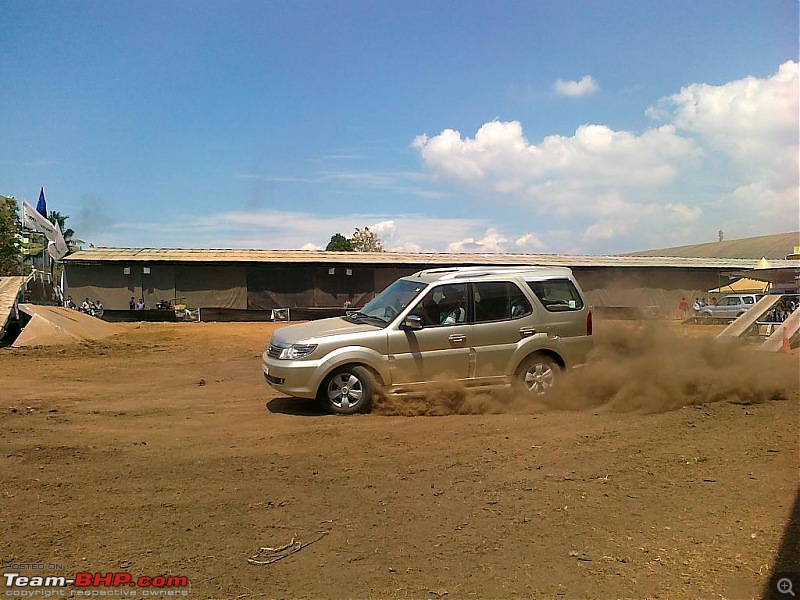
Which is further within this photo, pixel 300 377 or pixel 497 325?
pixel 497 325

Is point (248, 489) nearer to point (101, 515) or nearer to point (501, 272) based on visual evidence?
point (101, 515)

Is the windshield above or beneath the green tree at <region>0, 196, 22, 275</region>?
beneath

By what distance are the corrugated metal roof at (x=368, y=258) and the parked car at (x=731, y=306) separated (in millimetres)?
2627

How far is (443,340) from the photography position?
8719 mm

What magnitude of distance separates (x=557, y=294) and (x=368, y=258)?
88.0 feet

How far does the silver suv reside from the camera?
8297 millimetres

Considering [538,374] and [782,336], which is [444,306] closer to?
[538,374]

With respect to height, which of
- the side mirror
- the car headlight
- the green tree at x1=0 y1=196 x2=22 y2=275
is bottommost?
the car headlight

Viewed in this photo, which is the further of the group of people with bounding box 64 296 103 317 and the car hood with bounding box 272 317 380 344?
the group of people with bounding box 64 296 103 317

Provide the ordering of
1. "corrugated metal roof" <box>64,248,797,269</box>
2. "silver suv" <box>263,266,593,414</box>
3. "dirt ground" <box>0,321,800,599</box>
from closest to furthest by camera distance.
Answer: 1. "dirt ground" <box>0,321,800,599</box>
2. "silver suv" <box>263,266,593,414</box>
3. "corrugated metal roof" <box>64,248,797,269</box>

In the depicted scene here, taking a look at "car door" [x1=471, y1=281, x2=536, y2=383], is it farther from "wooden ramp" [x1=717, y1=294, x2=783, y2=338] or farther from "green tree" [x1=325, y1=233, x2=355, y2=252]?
"green tree" [x1=325, y1=233, x2=355, y2=252]

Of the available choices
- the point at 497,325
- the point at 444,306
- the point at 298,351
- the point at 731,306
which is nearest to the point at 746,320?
the point at 497,325

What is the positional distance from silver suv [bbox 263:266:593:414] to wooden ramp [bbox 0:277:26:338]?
11.8 meters

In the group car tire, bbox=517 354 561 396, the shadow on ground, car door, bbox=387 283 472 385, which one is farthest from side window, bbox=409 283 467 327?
the shadow on ground
